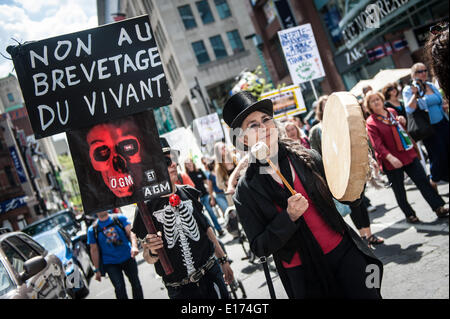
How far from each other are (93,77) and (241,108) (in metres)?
1.07

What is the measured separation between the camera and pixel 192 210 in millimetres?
3750

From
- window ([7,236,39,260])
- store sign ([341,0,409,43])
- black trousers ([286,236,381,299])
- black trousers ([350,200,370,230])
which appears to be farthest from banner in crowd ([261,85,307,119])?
black trousers ([286,236,381,299])

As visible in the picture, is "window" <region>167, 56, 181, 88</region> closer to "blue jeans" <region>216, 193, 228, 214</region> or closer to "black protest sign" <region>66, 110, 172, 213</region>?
"blue jeans" <region>216, 193, 228, 214</region>

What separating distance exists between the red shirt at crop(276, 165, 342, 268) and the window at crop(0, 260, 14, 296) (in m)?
3.34

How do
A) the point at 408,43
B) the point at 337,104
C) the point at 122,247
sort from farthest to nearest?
1. the point at 408,43
2. the point at 122,247
3. the point at 337,104

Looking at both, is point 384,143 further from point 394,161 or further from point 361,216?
point 361,216

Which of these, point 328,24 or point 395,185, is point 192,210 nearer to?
point 395,185

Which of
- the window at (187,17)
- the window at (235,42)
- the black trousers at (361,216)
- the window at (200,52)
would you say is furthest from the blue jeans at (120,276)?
the window at (235,42)

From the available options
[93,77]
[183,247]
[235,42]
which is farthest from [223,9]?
[93,77]

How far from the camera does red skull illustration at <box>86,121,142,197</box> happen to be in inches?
110

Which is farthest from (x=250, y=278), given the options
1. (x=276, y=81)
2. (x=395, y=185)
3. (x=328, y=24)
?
(x=276, y=81)

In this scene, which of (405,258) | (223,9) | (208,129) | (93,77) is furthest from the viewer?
(223,9)

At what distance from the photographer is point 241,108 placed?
2.64m
